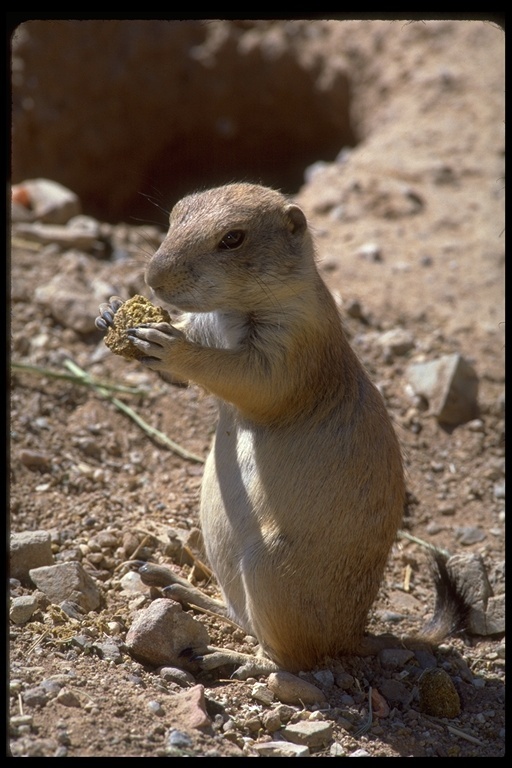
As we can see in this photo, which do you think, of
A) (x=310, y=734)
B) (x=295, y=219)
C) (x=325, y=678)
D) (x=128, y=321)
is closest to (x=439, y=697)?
(x=325, y=678)

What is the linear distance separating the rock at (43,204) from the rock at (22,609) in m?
4.20

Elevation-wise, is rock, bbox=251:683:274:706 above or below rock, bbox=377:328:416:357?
below

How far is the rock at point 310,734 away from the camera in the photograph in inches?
132

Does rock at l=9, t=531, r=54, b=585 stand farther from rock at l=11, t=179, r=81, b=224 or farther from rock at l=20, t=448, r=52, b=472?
rock at l=11, t=179, r=81, b=224

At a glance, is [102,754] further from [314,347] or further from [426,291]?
[426,291]

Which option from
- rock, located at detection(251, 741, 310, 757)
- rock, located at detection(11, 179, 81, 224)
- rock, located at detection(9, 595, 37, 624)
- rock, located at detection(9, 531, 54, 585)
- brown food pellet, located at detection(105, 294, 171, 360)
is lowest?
rock, located at detection(251, 741, 310, 757)

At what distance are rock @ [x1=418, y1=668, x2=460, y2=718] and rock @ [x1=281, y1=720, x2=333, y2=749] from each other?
0.69 meters

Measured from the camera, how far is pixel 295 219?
4.18 metres

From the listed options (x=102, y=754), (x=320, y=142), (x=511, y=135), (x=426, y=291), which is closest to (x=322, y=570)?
(x=102, y=754)

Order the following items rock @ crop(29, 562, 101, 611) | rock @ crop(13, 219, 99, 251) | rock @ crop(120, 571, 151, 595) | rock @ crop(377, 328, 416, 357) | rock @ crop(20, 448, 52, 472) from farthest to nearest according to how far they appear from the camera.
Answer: rock @ crop(13, 219, 99, 251), rock @ crop(377, 328, 416, 357), rock @ crop(20, 448, 52, 472), rock @ crop(120, 571, 151, 595), rock @ crop(29, 562, 101, 611)

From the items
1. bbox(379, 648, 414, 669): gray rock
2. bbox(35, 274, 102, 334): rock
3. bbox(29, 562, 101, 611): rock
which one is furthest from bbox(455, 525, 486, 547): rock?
bbox(35, 274, 102, 334): rock

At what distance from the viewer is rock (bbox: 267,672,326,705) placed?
368 cm

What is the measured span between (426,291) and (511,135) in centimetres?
295

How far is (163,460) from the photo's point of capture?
215 inches
